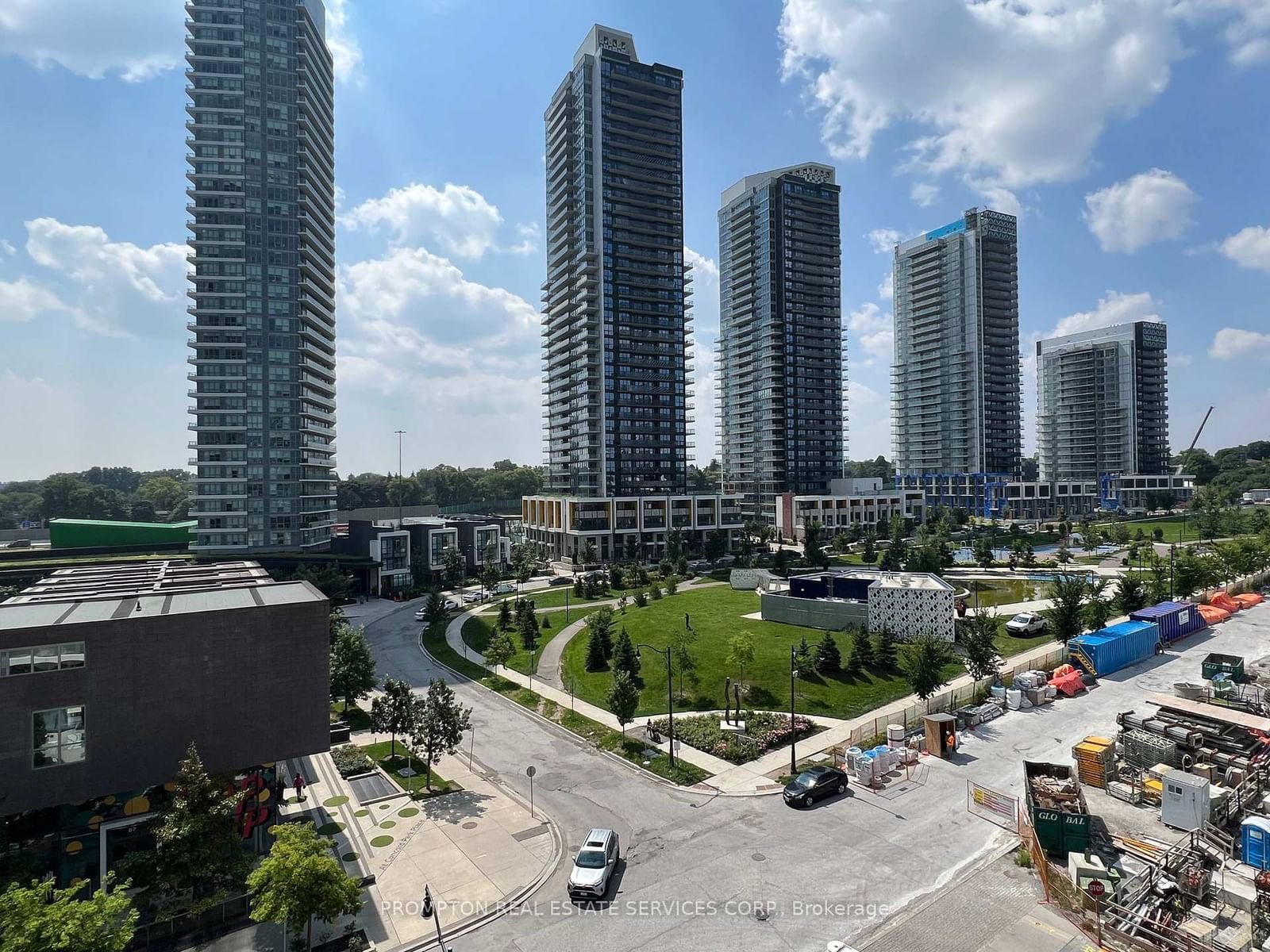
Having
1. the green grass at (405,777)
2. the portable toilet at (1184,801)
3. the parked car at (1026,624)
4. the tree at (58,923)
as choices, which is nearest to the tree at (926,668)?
the portable toilet at (1184,801)

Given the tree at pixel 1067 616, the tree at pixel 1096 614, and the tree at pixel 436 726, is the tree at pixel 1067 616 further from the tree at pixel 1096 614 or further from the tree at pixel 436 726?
the tree at pixel 436 726

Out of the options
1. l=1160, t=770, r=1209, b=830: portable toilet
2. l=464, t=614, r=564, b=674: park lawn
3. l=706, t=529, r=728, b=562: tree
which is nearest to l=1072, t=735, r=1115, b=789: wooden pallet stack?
l=1160, t=770, r=1209, b=830: portable toilet

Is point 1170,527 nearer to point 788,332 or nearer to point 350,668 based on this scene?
point 788,332

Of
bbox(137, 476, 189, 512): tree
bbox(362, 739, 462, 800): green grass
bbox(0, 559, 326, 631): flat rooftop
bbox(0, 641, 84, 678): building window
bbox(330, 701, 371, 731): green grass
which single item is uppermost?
bbox(137, 476, 189, 512): tree

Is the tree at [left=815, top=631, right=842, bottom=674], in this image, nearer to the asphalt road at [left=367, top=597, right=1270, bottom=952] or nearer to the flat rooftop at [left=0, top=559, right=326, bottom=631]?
the asphalt road at [left=367, top=597, right=1270, bottom=952]

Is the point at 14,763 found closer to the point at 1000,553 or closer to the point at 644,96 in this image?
the point at 1000,553

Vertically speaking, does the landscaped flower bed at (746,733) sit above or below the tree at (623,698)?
below
